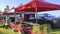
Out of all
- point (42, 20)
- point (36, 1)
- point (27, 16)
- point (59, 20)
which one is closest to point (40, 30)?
point (36, 1)

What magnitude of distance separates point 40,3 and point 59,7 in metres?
1.33

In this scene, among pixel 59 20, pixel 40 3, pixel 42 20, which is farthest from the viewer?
pixel 42 20

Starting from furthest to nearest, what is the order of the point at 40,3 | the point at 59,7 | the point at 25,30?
1. the point at 25,30
2. the point at 59,7
3. the point at 40,3

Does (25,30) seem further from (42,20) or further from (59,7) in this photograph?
(42,20)

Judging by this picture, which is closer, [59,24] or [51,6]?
[51,6]

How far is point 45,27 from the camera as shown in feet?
23.5

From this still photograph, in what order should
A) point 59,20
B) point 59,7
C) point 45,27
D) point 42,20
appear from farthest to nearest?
point 42,20 < point 59,20 < point 59,7 < point 45,27

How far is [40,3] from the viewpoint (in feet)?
27.3

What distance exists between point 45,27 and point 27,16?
17434mm

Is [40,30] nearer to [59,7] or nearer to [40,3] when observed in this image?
[40,3]

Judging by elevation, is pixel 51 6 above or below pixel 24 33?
above

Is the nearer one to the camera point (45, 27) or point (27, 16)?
point (45, 27)

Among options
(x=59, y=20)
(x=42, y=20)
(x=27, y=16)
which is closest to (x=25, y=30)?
(x=59, y=20)

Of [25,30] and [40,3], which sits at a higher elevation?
[40,3]
